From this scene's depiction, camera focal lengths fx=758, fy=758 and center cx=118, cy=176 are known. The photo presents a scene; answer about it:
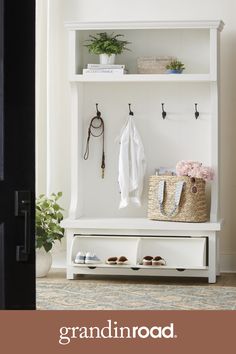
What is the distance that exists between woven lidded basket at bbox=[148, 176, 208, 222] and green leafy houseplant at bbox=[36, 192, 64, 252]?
715mm

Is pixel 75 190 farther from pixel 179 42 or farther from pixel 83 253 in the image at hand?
pixel 179 42

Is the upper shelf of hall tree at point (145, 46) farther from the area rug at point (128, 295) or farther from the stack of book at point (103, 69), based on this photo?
the area rug at point (128, 295)

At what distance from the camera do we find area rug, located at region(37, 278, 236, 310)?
4414mm

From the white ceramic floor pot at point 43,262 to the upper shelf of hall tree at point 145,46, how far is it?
4.19 ft

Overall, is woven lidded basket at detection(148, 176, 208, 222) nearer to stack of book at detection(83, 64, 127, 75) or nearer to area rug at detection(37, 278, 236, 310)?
area rug at detection(37, 278, 236, 310)

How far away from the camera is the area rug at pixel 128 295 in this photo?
4.41 metres

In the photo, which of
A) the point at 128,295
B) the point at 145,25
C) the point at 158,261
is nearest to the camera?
the point at 128,295

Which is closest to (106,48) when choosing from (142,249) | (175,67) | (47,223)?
(175,67)

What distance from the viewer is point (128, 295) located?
15.7 ft

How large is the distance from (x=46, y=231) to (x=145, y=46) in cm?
159

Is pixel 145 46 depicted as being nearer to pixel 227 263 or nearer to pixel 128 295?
pixel 227 263

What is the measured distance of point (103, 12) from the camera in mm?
5906

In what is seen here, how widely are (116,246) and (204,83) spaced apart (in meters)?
1.41
